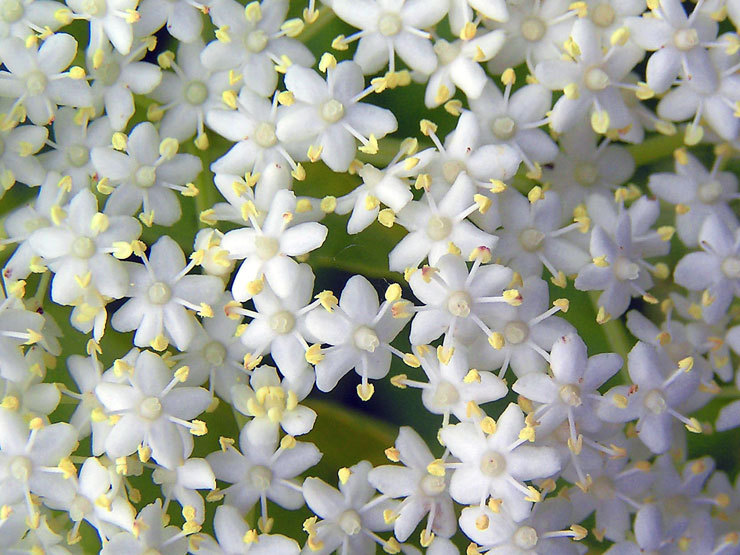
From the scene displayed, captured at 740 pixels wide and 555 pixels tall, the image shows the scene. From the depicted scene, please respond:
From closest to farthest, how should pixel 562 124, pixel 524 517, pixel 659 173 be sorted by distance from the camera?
pixel 524 517 < pixel 562 124 < pixel 659 173

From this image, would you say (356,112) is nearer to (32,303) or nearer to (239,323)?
(239,323)

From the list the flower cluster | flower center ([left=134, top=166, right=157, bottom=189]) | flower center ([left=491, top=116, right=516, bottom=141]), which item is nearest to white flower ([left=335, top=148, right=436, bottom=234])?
the flower cluster

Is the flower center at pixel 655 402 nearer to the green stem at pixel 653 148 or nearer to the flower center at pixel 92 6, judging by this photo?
the green stem at pixel 653 148

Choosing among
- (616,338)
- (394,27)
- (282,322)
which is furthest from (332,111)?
(616,338)

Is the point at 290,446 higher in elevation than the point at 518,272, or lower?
lower

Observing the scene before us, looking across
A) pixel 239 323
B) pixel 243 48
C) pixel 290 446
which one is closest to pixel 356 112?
pixel 243 48

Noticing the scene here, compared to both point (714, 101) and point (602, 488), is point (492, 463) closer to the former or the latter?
point (602, 488)

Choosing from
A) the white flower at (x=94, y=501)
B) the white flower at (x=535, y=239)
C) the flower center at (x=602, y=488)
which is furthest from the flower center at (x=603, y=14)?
the white flower at (x=94, y=501)
